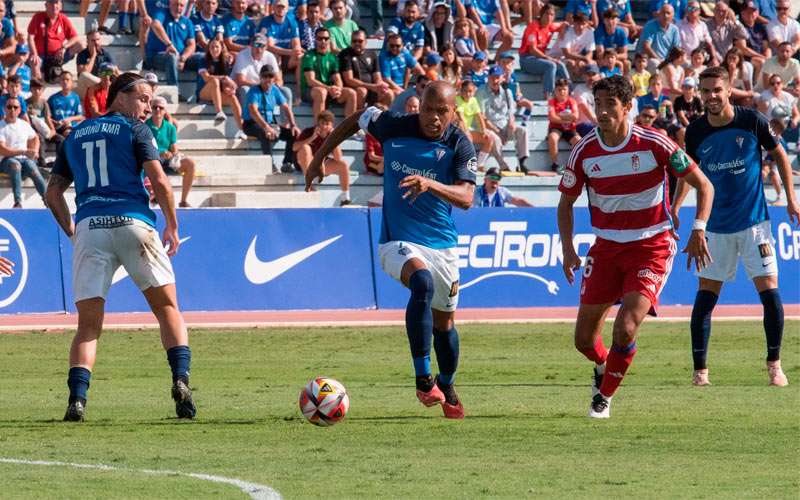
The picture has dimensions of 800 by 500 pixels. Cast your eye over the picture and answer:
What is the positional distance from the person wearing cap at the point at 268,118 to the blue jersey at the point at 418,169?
13.8 metres

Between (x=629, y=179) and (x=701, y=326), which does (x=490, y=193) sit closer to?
(x=701, y=326)

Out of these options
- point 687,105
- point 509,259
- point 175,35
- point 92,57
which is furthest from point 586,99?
point 92,57

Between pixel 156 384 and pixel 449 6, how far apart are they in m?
15.6

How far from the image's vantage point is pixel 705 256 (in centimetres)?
973

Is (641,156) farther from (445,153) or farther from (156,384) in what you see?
(156,384)

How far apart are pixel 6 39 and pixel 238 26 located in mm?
4105

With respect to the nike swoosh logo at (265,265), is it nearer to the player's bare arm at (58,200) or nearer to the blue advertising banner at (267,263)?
the blue advertising banner at (267,263)

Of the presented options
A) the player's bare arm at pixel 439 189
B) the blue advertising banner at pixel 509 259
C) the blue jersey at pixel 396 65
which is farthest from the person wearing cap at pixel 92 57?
the player's bare arm at pixel 439 189

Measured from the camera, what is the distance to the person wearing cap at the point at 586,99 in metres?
25.8

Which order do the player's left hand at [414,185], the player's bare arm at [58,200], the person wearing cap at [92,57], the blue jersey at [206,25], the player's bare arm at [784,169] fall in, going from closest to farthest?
the player's left hand at [414,185], the player's bare arm at [58,200], the player's bare arm at [784,169], the person wearing cap at [92,57], the blue jersey at [206,25]

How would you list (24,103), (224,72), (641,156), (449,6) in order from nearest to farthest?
(641,156)
(24,103)
(224,72)
(449,6)

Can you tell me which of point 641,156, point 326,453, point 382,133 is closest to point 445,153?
point 382,133

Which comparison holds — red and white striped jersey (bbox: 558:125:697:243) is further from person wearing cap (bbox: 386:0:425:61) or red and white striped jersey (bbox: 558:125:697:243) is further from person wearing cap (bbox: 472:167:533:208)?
person wearing cap (bbox: 386:0:425:61)

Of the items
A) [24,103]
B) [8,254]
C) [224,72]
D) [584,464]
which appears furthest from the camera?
[224,72]
